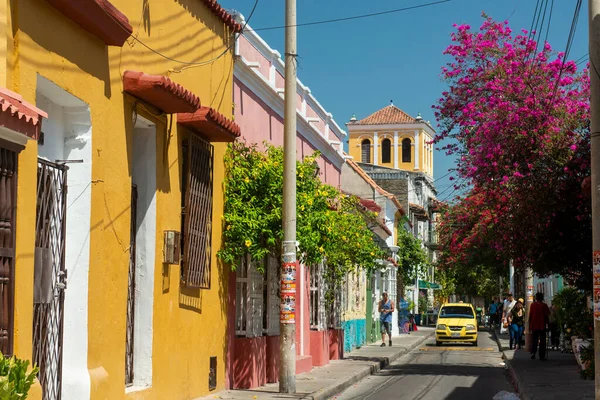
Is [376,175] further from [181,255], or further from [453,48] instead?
[181,255]

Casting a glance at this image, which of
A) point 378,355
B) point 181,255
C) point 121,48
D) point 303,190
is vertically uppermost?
point 121,48

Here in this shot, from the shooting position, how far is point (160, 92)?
1168 centimetres

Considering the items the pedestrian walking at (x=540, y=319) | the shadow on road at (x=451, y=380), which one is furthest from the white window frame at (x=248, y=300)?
the pedestrian walking at (x=540, y=319)

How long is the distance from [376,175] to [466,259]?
23630 millimetres

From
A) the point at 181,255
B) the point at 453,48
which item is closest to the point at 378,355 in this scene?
the point at 453,48

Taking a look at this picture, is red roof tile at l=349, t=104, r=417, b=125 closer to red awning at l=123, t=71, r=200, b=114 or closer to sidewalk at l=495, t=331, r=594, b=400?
sidewalk at l=495, t=331, r=594, b=400

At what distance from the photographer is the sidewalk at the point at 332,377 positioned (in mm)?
15219

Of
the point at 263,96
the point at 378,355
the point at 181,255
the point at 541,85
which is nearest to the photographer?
the point at 181,255

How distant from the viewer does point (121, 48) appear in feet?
37.1

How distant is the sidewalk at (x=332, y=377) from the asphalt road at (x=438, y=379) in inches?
8.8

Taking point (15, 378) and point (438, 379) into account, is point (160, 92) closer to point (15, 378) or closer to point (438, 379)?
point (15, 378)

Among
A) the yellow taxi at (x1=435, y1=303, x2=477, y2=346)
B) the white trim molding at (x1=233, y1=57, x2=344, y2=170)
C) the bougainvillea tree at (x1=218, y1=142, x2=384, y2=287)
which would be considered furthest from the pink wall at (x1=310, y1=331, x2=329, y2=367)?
the yellow taxi at (x1=435, y1=303, x2=477, y2=346)

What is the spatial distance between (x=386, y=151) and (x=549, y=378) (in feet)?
242

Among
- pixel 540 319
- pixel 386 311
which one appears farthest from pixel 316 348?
pixel 386 311
